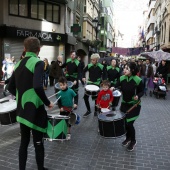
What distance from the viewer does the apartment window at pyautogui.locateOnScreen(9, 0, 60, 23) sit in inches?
688

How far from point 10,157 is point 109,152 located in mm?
1931

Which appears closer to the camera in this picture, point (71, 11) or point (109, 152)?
point (109, 152)

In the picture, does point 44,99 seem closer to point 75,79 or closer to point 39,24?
point 75,79

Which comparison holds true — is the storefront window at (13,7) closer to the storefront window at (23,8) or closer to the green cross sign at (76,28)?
the storefront window at (23,8)

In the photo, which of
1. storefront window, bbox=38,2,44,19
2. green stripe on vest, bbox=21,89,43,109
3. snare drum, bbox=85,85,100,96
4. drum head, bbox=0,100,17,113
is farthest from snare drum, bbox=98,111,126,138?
storefront window, bbox=38,2,44,19

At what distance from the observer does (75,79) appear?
27.5 feet

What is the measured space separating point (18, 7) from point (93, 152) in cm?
1529

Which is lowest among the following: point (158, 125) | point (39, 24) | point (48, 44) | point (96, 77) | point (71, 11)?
point (158, 125)

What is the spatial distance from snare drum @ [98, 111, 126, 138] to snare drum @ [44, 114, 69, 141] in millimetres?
900

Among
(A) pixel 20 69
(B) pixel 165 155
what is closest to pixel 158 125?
(B) pixel 165 155

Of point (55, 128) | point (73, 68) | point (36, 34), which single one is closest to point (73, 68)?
point (73, 68)

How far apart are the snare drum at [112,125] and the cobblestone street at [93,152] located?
1.54ft

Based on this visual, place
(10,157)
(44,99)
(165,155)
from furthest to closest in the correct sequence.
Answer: (165,155)
(10,157)
(44,99)

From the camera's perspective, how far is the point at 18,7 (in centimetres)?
1767
